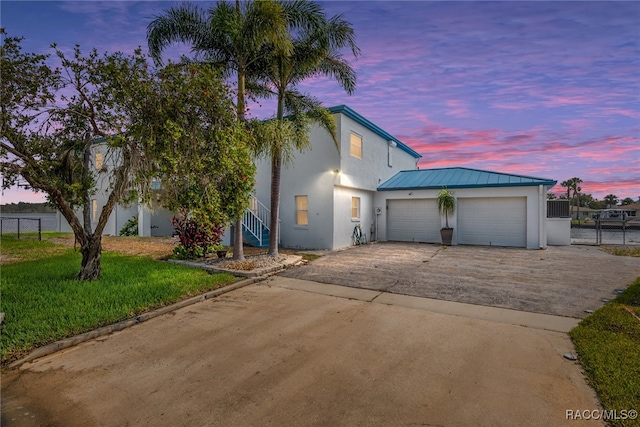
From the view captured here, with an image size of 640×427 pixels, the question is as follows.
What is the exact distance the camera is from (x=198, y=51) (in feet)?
30.9

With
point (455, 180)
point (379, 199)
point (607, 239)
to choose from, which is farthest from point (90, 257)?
point (607, 239)

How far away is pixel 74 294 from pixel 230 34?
7.39 meters

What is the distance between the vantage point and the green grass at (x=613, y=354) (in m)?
2.73

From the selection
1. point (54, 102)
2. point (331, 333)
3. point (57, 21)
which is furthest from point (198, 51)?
point (331, 333)

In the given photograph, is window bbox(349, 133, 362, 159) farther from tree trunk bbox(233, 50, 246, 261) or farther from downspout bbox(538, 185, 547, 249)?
downspout bbox(538, 185, 547, 249)

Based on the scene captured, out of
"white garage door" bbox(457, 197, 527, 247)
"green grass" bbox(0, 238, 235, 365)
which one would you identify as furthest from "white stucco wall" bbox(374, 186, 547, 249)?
"green grass" bbox(0, 238, 235, 365)

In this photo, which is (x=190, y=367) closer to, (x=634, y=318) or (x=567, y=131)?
(x=634, y=318)

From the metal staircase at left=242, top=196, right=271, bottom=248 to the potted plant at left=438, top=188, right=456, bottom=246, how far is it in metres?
8.29

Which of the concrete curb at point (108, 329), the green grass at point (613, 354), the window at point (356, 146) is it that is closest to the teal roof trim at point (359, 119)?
the window at point (356, 146)

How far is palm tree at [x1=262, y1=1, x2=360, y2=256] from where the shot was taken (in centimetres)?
923

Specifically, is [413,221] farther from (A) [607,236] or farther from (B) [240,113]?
(A) [607,236]

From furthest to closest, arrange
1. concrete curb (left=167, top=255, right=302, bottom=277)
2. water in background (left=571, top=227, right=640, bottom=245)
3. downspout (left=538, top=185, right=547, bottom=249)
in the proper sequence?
water in background (left=571, top=227, right=640, bottom=245), downspout (left=538, top=185, right=547, bottom=249), concrete curb (left=167, top=255, right=302, bottom=277)

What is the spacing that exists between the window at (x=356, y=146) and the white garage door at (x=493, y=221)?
5.59m

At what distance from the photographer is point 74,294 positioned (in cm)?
564
